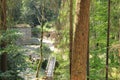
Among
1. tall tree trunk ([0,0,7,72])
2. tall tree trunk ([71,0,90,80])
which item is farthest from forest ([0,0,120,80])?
tall tree trunk ([71,0,90,80])

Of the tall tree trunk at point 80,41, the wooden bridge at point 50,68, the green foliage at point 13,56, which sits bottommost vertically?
the wooden bridge at point 50,68

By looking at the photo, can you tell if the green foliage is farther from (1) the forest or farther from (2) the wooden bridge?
(2) the wooden bridge

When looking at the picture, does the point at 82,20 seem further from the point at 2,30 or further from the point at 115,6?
the point at 115,6

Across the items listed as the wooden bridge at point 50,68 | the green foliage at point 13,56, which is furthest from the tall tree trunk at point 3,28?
the wooden bridge at point 50,68

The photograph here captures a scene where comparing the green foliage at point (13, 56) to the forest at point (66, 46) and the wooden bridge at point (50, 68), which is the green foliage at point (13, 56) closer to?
the forest at point (66, 46)

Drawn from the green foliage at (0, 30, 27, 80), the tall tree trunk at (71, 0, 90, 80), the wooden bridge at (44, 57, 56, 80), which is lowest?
the wooden bridge at (44, 57, 56, 80)

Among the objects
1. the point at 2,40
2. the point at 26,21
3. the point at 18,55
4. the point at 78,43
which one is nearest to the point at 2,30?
the point at 2,40

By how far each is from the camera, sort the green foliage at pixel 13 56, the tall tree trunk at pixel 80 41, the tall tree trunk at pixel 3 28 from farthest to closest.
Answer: the tall tree trunk at pixel 3 28, the green foliage at pixel 13 56, the tall tree trunk at pixel 80 41

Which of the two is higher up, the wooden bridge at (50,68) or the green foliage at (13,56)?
the green foliage at (13,56)

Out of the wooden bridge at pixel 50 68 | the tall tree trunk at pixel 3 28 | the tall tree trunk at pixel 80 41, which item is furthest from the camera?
the wooden bridge at pixel 50 68

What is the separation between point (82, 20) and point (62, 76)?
13457 mm

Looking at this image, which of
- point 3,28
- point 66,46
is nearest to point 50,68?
point 66,46

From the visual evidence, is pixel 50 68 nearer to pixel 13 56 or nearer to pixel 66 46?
pixel 66 46

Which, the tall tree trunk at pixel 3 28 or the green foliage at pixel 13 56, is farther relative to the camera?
the tall tree trunk at pixel 3 28
